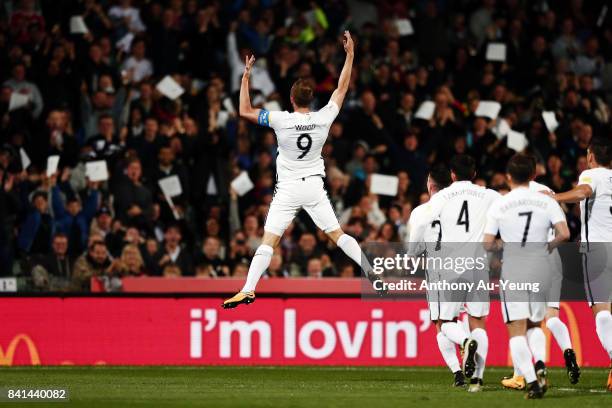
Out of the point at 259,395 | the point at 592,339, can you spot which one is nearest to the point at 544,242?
the point at 259,395

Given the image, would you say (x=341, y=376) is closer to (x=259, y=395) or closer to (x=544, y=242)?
(x=259, y=395)

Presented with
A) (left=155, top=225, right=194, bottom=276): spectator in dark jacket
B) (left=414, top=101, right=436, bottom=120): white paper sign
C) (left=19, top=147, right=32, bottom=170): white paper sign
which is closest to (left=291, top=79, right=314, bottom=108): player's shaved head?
(left=155, top=225, right=194, bottom=276): spectator in dark jacket

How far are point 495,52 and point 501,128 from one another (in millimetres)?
1981

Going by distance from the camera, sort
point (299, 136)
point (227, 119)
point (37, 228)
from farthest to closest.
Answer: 1. point (227, 119)
2. point (37, 228)
3. point (299, 136)

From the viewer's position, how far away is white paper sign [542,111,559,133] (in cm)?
2253

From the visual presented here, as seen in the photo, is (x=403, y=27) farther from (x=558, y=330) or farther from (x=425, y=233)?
(x=558, y=330)

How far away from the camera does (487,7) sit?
25.5 meters

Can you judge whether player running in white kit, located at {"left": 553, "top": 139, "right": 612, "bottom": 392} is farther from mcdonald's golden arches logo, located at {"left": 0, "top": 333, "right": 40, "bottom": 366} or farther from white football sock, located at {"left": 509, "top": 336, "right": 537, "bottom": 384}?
mcdonald's golden arches logo, located at {"left": 0, "top": 333, "right": 40, "bottom": 366}


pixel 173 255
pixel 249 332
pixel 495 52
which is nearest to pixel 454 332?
pixel 249 332

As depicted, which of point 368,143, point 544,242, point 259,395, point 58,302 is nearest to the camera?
point 544,242

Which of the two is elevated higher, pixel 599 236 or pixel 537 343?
pixel 599 236

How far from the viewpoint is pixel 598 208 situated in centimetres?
1418

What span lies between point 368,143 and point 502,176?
2487mm

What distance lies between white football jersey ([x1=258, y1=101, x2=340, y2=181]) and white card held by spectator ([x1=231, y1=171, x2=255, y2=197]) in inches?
Answer: 233
